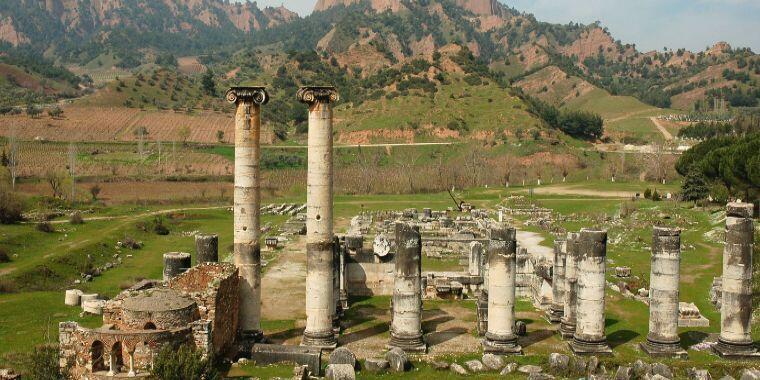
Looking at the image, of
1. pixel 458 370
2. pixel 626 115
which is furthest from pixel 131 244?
pixel 626 115

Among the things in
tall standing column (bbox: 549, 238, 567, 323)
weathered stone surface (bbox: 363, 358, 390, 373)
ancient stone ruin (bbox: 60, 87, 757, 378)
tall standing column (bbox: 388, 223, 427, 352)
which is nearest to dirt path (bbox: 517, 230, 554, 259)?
tall standing column (bbox: 549, 238, 567, 323)

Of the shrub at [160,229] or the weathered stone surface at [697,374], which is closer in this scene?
the weathered stone surface at [697,374]

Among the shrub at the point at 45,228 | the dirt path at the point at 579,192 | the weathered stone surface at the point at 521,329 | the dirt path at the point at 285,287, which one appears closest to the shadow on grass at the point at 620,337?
the weathered stone surface at the point at 521,329

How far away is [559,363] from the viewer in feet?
70.5

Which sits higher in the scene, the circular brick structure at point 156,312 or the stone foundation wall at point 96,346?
the circular brick structure at point 156,312

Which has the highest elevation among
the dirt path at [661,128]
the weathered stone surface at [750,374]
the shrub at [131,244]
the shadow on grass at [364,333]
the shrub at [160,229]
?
the dirt path at [661,128]

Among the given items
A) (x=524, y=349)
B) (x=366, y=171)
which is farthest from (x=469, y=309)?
(x=366, y=171)

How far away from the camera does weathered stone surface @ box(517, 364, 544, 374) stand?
2145cm

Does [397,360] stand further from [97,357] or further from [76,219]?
[76,219]

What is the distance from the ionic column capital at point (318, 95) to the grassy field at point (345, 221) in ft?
27.5

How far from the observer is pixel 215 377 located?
59.4 ft

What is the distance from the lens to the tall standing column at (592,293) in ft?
79.3

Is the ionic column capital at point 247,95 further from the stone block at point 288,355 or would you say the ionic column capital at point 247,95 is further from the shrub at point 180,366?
the shrub at point 180,366

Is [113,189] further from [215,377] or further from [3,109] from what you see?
[215,377]
